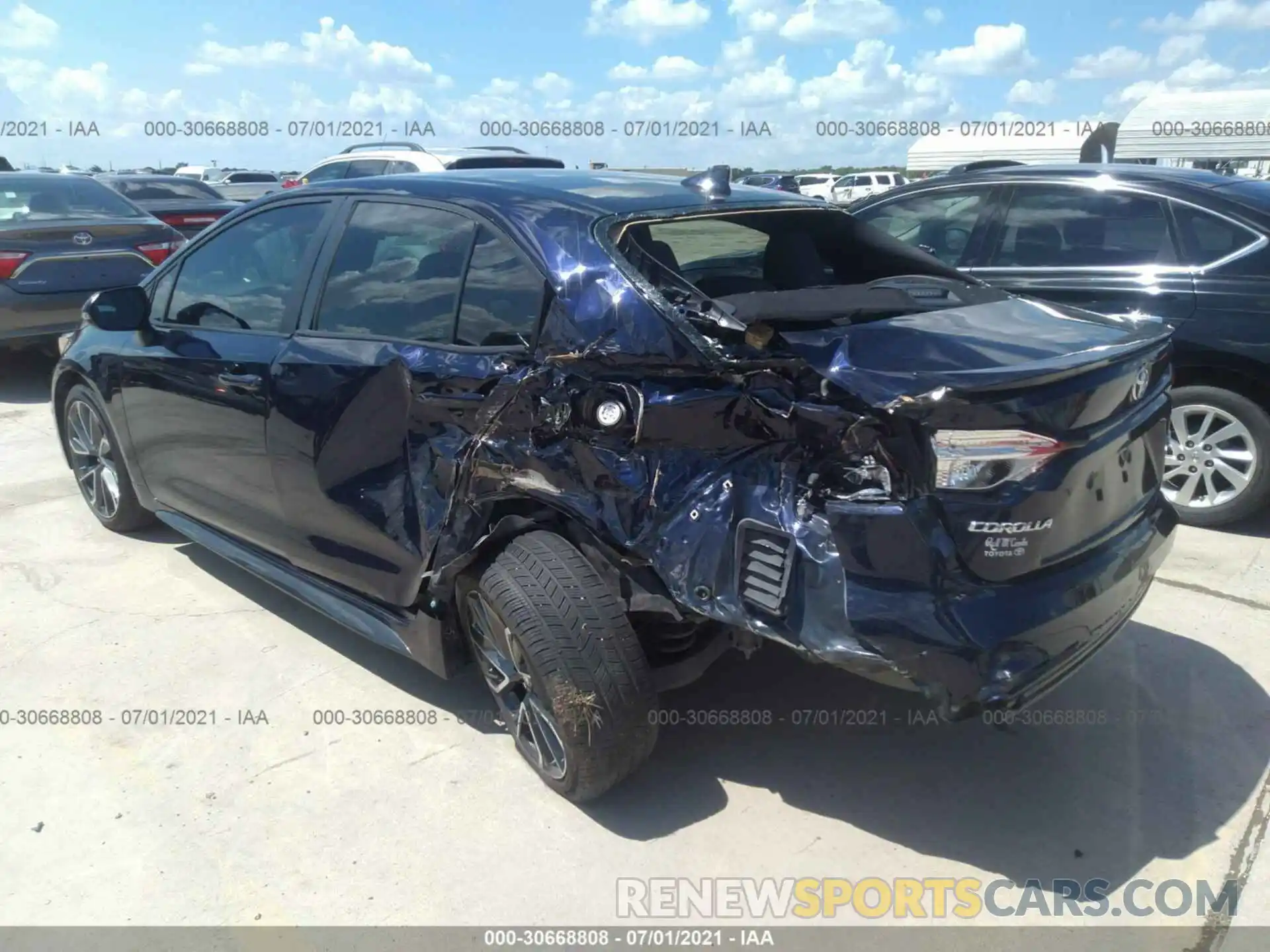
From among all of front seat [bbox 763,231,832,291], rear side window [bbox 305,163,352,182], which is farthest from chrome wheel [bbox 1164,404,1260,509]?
rear side window [bbox 305,163,352,182]

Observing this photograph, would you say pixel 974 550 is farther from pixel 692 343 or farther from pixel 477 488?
pixel 477 488

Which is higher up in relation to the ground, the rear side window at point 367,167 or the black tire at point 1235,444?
the rear side window at point 367,167

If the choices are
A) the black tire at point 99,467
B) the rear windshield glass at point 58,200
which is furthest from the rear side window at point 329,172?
the black tire at point 99,467

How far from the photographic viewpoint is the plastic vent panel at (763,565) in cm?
233

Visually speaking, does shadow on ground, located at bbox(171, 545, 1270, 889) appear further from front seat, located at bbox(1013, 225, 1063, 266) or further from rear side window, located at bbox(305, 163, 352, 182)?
rear side window, located at bbox(305, 163, 352, 182)

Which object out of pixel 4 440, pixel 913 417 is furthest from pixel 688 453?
pixel 4 440

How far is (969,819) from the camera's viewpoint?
2785mm

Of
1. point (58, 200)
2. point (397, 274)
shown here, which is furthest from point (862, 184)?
point (397, 274)

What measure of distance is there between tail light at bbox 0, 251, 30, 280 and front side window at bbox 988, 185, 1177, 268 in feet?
23.1

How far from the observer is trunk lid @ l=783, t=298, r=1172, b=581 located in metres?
2.25

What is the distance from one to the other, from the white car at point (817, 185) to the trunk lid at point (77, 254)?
27.7 m

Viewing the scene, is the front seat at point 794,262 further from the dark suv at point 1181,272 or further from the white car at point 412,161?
the white car at point 412,161

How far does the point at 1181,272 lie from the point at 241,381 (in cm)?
427

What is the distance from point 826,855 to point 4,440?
656 centimetres
